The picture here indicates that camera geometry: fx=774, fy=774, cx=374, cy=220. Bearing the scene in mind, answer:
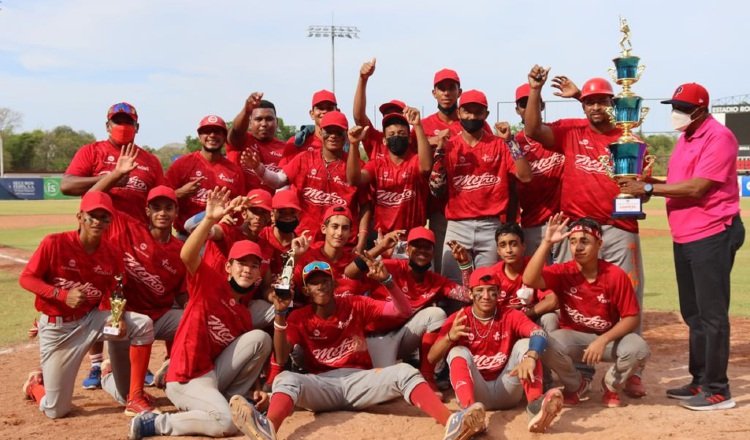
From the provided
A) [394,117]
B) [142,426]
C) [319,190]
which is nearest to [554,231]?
[394,117]

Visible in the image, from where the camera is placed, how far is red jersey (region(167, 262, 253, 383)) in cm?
557

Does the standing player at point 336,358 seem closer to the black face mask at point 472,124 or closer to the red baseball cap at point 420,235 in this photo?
the red baseball cap at point 420,235

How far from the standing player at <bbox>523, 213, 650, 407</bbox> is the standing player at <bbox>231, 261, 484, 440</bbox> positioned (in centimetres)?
108

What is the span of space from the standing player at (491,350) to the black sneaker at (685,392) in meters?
1.29

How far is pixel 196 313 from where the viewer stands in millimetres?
5668

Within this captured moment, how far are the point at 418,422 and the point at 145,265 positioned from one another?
2.59 metres

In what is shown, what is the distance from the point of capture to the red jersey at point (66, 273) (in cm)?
577

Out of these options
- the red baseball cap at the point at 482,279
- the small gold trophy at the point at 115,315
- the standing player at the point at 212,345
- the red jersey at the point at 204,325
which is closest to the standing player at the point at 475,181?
the red baseball cap at the point at 482,279

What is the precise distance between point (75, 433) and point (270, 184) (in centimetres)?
286

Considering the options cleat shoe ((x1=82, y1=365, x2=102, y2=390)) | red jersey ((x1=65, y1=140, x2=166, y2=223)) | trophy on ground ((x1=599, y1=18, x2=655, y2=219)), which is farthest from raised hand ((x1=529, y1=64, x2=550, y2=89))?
cleat shoe ((x1=82, y1=365, x2=102, y2=390))

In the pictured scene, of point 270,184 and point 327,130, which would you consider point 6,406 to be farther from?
point 327,130

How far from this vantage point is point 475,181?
704 cm

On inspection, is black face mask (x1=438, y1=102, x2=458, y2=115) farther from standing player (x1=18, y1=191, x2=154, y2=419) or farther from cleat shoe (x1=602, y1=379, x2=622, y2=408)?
standing player (x1=18, y1=191, x2=154, y2=419)

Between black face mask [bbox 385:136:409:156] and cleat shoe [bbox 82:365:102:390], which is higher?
black face mask [bbox 385:136:409:156]
